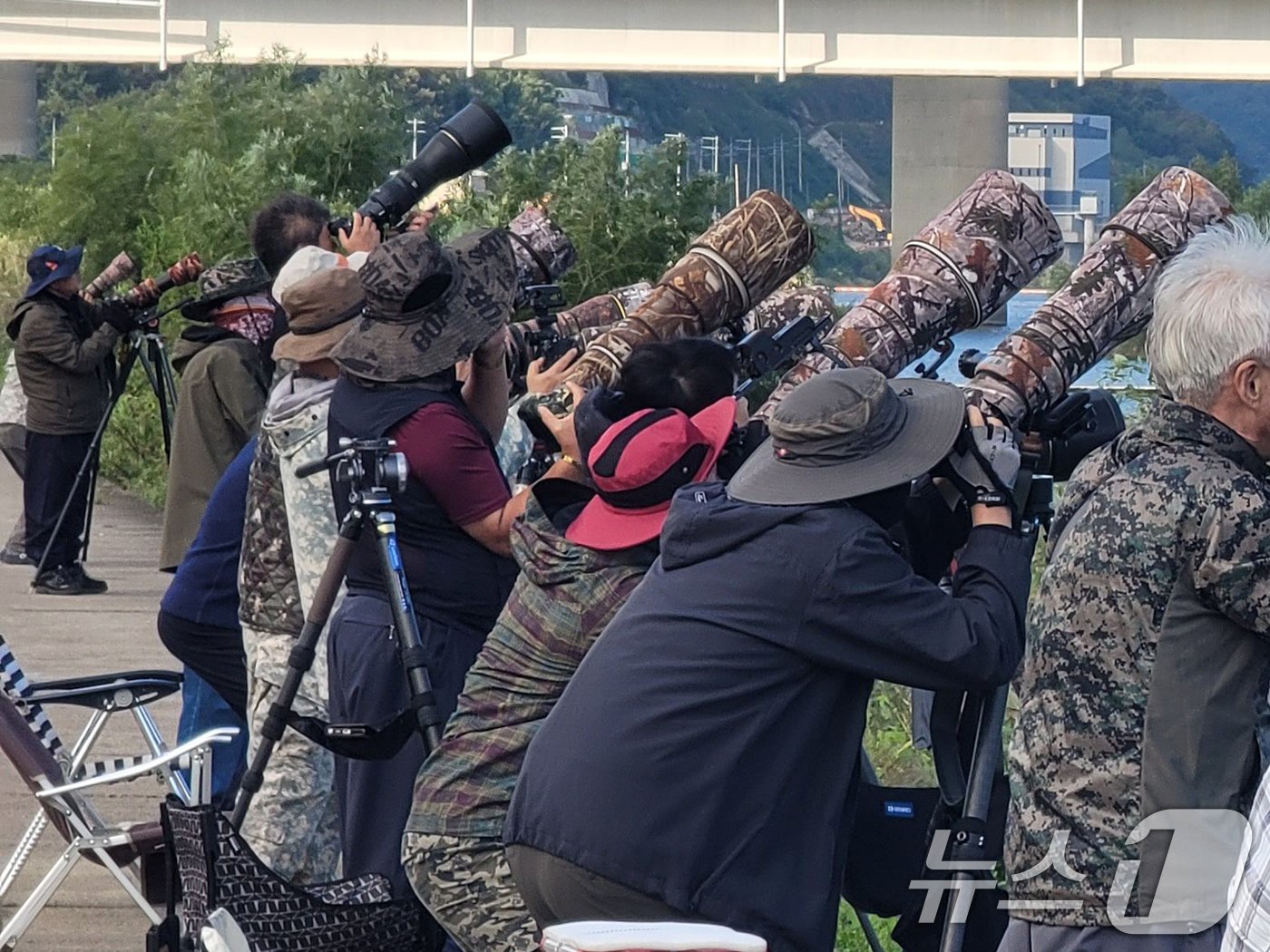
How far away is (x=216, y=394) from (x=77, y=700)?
176 centimetres

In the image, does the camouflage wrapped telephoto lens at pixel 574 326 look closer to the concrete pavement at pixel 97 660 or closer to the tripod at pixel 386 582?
the tripod at pixel 386 582

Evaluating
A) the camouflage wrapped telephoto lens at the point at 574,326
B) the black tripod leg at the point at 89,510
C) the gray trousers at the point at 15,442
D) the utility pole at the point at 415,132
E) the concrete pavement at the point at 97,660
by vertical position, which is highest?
the utility pole at the point at 415,132

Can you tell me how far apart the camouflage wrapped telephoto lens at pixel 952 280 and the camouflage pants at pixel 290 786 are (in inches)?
55.0

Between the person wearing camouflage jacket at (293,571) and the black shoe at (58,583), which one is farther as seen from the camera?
the black shoe at (58,583)

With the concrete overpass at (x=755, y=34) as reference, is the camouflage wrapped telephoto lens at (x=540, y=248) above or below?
below

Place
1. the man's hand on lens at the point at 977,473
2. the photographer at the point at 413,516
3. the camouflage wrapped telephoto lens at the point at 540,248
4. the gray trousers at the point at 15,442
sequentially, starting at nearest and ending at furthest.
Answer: the man's hand on lens at the point at 977,473 → the photographer at the point at 413,516 → the camouflage wrapped telephoto lens at the point at 540,248 → the gray trousers at the point at 15,442

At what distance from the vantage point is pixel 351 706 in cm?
432

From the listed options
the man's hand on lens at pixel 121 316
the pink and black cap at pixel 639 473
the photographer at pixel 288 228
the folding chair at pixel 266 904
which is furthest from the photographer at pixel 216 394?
the man's hand on lens at pixel 121 316

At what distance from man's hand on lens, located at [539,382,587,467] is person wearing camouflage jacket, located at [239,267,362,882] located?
0.66 metres

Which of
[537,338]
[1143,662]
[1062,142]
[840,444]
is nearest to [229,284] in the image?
[537,338]

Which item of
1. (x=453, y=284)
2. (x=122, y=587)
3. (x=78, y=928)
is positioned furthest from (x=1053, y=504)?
(x=122, y=587)

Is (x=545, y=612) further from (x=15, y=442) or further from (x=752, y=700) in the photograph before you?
(x=15, y=442)

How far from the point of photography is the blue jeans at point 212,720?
5699mm

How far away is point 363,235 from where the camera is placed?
5383 millimetres
